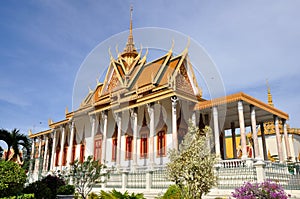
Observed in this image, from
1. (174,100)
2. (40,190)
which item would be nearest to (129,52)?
(174,100)

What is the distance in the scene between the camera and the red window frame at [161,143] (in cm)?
1634

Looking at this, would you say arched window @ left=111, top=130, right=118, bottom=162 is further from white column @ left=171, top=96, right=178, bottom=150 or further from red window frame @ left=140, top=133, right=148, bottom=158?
white column @ left=171, top=96, right=178, bottom=150

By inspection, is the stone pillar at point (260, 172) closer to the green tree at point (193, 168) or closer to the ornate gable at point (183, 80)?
the green tree at point (193, 168)

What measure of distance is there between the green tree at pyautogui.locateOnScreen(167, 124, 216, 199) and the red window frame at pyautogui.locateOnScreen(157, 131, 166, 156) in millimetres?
10155

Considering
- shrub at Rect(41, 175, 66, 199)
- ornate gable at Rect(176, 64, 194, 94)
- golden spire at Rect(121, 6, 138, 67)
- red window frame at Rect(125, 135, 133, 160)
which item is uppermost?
golden spire at Rect(121, 6, 138, 67)

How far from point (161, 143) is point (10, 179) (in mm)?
9863

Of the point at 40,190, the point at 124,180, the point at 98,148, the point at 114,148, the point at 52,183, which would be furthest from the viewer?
the point at 98,148

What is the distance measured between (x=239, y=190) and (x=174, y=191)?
2.72 meters

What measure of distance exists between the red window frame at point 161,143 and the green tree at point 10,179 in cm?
916

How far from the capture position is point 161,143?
1666 cm

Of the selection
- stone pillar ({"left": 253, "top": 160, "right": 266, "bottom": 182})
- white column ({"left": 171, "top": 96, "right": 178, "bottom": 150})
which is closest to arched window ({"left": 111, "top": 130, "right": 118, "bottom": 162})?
white column ({"left": 171, "top": 96, "right": 178, "bottom": 150})

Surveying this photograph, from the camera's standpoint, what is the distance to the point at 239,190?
6711mm

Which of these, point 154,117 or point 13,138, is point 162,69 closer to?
point 154,117

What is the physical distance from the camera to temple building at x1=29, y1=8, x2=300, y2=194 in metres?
14.7
